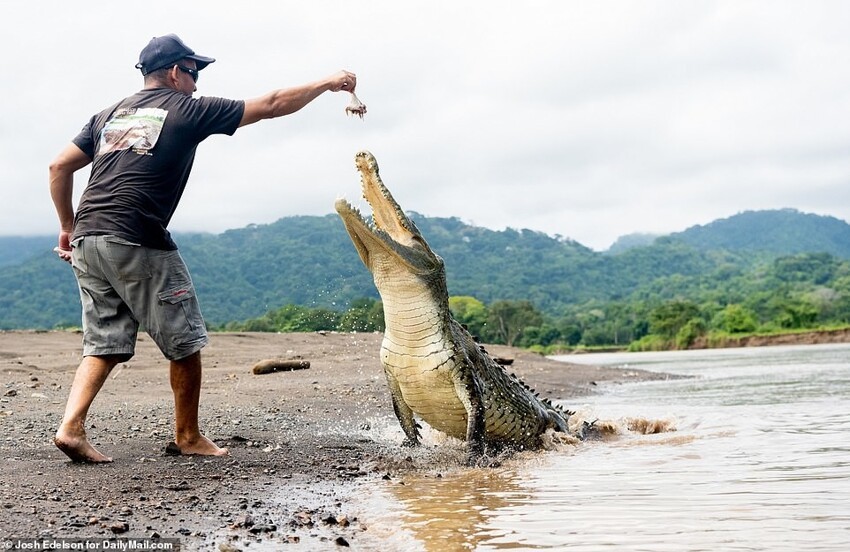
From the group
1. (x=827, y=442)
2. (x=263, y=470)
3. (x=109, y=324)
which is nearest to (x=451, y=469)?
(x=263, y=470)

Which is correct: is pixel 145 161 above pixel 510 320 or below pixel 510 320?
above

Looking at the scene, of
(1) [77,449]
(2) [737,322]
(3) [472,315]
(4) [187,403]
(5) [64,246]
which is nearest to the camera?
(1) [77,449]

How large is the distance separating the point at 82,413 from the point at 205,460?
31.1 inches

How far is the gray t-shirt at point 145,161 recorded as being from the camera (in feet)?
16.0

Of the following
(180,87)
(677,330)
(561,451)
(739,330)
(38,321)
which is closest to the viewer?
(180,87)

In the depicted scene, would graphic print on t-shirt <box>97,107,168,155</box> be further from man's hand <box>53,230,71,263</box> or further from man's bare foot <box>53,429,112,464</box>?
man's bare foot <box>53,429,112,464</box>

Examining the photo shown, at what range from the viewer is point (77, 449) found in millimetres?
4578

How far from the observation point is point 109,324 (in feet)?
16.1

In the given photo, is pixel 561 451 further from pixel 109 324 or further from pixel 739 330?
pixel 739 330

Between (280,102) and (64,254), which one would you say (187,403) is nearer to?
(64,254)

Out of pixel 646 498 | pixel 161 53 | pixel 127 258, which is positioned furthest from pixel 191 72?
pixel 646 498

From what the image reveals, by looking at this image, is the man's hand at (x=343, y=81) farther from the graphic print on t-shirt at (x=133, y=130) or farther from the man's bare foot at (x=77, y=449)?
the man's bare foot at (x=77, y=449)

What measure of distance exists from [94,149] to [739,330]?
5954 centimetres

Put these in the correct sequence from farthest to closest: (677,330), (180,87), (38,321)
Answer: (38,321), (677,330), (180,87)
